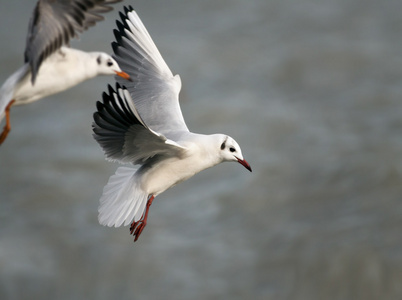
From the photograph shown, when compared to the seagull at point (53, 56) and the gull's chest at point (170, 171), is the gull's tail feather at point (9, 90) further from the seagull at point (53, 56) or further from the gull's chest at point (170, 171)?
the gull's chest at point (170, 171)

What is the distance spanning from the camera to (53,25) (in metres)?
5.36

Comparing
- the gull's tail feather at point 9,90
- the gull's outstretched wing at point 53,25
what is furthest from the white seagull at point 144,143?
the gull's tail feather at point 9,90

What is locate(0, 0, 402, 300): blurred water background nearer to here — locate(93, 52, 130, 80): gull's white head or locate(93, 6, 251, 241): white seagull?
locate(93, 6, 251, 241): white seagull

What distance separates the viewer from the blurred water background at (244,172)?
14289mm

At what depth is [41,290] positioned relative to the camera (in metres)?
14.5

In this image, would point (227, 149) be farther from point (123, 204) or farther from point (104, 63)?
point (104, 63)

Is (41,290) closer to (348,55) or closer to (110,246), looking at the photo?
(110,246)

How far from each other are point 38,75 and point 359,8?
14.8 meters

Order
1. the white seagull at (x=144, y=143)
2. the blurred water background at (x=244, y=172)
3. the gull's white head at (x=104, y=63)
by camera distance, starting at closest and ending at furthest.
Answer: the white seagull at (x=144, y=143) < the gull's white head at (x=104, y=63) < the blurred water background at (x=244, y=172)

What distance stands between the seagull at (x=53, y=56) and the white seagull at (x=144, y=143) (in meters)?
0.33

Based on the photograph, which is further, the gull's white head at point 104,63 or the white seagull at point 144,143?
the gull's white head at point 104,63

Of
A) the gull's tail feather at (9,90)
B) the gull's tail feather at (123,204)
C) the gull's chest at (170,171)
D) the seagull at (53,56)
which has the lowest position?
the gull's tail feather at (123,204)

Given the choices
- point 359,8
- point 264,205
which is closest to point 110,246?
point 264,205

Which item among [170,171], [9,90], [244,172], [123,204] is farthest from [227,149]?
[244,172]
